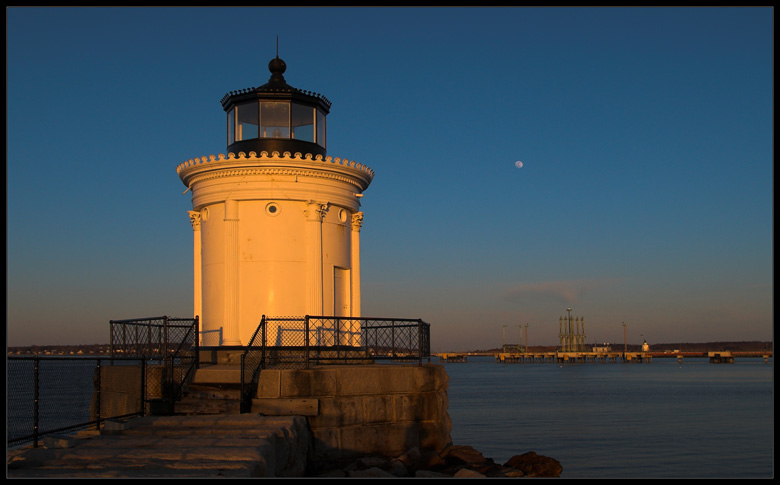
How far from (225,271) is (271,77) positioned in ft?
13.8

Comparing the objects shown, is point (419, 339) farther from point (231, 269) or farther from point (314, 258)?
point (231, 269)

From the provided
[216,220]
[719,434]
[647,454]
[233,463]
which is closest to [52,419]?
[216,220]

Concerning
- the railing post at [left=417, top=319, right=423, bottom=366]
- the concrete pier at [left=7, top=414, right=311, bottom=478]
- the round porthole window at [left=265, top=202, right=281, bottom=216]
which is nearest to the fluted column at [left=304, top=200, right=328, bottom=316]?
the round porthole window at [left=265, top=202, right=281, bottom=216]

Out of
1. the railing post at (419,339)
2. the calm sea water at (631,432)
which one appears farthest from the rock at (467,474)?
the calm sea water at (631,432)

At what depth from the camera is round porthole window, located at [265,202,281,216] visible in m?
15.9

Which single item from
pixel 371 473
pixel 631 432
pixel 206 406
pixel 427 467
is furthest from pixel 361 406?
pixel 631 432

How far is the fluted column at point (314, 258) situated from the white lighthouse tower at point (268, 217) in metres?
0.02

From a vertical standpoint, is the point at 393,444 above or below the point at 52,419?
above

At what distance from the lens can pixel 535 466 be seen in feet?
49.7

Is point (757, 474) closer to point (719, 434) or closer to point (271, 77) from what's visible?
point (719, 434)

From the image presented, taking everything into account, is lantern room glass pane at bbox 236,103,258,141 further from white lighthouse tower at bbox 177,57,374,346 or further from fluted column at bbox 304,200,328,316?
fluted column at bbox 304,200,328,316

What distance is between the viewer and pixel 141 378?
497 inches

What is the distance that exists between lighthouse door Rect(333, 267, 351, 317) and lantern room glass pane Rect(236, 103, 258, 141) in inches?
127
